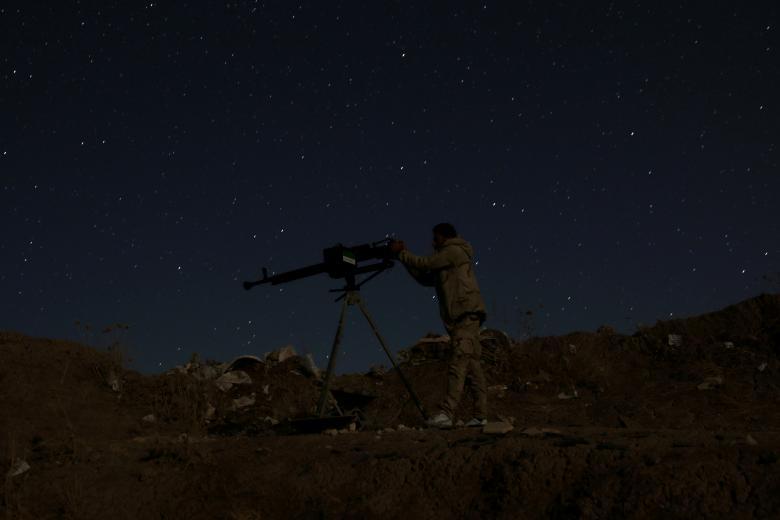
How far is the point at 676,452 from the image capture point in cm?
412

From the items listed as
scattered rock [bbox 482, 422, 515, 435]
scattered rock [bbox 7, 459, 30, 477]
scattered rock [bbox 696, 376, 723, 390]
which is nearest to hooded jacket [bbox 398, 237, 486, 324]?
scattered rock [bbox 482, 422, 515, 435]

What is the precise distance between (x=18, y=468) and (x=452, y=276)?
4368mm

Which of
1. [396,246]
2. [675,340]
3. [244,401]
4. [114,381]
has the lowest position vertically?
[244,401]

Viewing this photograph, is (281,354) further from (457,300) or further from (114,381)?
Result: (457,300)

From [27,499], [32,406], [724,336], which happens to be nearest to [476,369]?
[27,499]

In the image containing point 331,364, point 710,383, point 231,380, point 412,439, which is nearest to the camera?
point 412,439

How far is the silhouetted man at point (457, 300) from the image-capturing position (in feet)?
21.9

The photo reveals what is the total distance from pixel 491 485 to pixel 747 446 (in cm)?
158

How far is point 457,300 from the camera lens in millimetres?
6863

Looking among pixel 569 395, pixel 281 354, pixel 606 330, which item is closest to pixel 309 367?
pixel 281 354

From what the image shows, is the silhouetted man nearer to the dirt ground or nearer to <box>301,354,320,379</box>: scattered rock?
the dirt ground

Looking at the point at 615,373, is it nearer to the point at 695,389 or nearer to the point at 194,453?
the point at 695,389

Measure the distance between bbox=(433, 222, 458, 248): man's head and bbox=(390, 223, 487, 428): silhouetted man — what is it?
0.24ft

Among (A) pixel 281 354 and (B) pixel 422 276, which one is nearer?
(B) pixel 422 276
